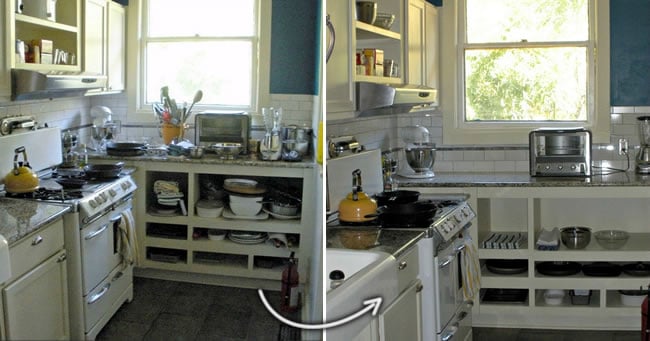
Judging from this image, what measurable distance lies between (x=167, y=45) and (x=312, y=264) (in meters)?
0.27

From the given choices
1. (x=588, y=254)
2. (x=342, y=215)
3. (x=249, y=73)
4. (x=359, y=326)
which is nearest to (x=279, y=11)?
(x=249, y=73)

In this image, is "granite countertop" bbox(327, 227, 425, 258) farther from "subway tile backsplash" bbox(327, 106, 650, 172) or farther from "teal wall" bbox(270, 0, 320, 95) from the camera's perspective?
"teal wall" bbox(270, 0, 320, 95)

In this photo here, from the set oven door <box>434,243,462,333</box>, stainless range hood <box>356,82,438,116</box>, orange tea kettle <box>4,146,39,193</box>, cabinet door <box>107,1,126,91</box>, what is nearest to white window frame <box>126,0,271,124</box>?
cabinet door <box>107,1,126,91</box>

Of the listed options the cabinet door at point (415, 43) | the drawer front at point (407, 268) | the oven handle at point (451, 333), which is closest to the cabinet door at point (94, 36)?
the drawer front at point (407, 268)

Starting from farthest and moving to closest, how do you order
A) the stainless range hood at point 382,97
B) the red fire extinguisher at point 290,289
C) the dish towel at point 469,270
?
1. the dish towel at point 469,270
2. the stainless range hood at point 382,97
3. the red fire extinguisher at point 290,289

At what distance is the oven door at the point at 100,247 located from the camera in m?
0.63

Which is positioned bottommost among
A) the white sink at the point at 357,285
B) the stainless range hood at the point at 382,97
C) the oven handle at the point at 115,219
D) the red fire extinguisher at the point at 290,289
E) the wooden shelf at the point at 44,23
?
the white sink at the point at 357,285

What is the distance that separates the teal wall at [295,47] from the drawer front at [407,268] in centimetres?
155

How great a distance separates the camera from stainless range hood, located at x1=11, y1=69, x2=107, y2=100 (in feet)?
1.94

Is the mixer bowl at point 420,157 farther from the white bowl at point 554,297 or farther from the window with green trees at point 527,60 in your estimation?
the white bowl at point 554,297

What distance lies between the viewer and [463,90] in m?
4.25

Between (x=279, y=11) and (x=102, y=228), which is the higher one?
(x=279, y=11)

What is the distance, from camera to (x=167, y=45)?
698 millimetres

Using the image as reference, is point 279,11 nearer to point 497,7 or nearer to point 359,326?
point 359,326
